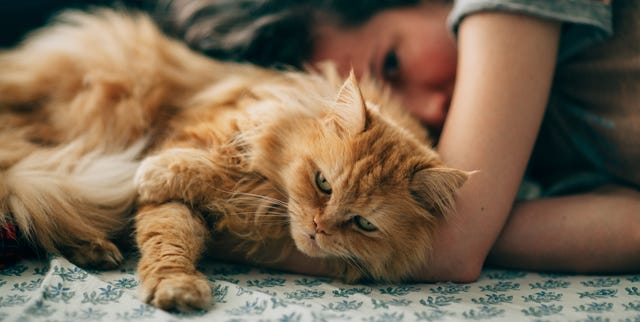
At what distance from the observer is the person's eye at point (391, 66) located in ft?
5.79

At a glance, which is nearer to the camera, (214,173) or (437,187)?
(437,187)

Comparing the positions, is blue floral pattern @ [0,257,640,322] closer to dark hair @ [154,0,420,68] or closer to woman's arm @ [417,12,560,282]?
woman's arm @ [417,12,560,282]

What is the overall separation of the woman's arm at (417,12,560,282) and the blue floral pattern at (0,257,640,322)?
0.11 m

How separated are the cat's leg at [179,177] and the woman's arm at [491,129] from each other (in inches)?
24.7

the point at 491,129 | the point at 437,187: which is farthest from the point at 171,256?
the point at 491,129

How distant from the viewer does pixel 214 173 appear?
1317 mm

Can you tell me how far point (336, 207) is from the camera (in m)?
1.16

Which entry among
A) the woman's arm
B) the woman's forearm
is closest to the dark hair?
the woman's arm

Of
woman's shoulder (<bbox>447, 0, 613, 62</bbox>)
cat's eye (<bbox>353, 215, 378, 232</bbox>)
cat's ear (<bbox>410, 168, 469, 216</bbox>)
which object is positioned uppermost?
woman's shoulder (<bbox>447, 0, 613, 62</bbox>)

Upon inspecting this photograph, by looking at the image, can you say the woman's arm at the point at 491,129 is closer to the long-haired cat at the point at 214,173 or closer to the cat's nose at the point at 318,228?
the long-haired cat at the point at 214,173

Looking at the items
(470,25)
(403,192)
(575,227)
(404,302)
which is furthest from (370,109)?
(575,227)

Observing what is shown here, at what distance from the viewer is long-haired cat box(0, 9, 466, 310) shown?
118 cm

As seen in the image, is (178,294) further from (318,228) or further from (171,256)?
(318,228)

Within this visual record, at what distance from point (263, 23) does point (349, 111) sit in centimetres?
79
